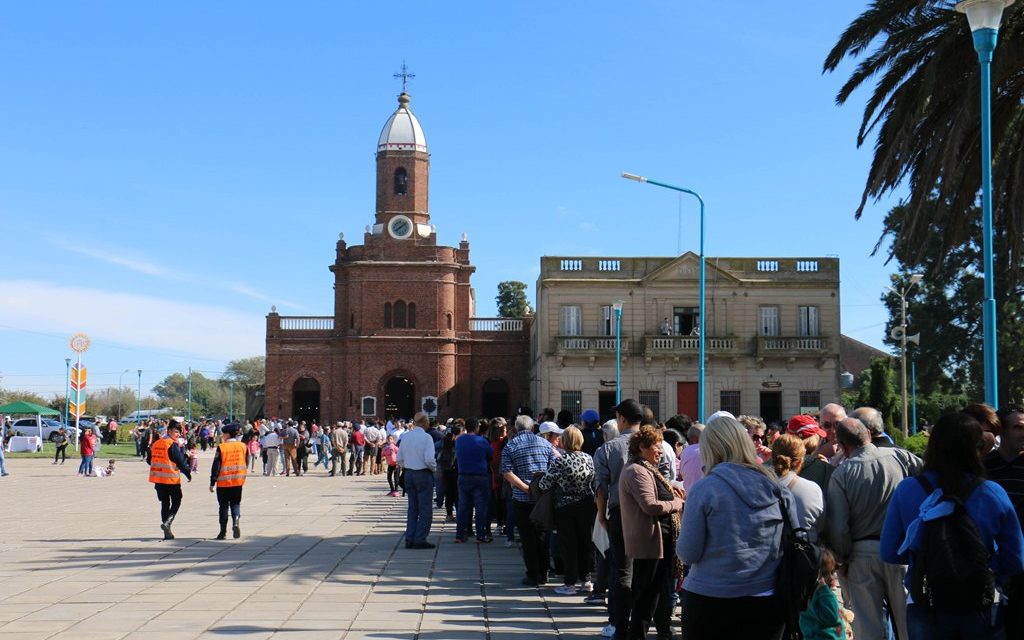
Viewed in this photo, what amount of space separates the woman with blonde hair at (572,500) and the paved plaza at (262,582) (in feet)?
1.37

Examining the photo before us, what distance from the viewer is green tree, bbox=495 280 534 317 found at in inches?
3851

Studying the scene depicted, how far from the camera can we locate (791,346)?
5225 cm

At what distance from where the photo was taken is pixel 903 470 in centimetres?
722

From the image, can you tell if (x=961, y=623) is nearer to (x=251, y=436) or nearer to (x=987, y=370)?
(x=987, y=370)

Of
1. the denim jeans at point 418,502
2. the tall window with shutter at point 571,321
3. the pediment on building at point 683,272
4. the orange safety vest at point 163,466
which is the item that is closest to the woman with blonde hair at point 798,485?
the denim jeans at point 418,502

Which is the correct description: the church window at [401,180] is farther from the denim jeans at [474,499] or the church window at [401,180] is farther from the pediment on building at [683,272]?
the denim jeans at [474,499]

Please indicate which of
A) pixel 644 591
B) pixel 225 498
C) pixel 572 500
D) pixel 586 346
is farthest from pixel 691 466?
pixel 586 346

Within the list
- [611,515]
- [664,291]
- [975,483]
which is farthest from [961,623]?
[664,291]

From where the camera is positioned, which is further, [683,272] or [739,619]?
[683,272]

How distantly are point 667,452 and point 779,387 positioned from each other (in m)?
44.7

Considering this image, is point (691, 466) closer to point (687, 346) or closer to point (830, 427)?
point (830, 427)

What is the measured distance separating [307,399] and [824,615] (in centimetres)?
5823

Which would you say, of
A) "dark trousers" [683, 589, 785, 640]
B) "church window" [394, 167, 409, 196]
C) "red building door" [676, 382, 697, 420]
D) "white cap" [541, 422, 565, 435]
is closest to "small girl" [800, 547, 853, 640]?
"dark trousers" [683, 589, 785, 640]

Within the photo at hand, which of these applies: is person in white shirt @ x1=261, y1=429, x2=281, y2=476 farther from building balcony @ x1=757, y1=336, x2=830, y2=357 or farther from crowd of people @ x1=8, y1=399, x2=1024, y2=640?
building balcony @ x1=757, y1=336, x2=830, y2=357
